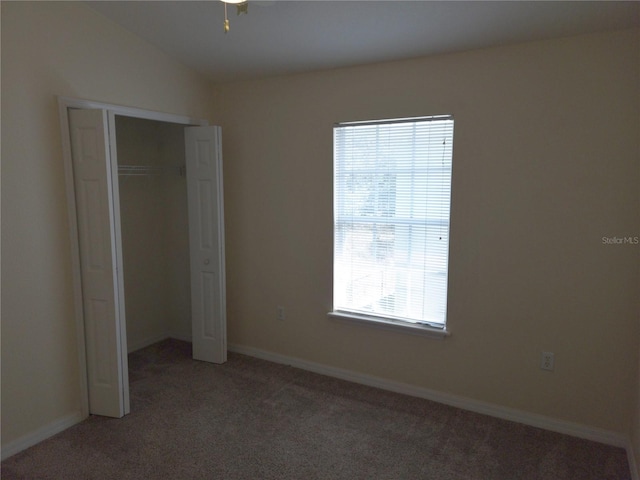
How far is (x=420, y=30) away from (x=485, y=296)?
69.1 inches

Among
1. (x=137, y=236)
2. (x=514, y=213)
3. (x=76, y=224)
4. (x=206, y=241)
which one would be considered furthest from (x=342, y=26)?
(x=137, y=236)

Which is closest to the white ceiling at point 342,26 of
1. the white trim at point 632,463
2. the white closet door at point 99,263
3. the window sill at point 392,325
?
the white closet door at point 99,263

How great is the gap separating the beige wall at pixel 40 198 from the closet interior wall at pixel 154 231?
1.12 metres

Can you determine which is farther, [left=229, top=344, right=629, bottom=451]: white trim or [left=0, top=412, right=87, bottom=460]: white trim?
[left=229, top=344, right=629, bottom=451]: white trim

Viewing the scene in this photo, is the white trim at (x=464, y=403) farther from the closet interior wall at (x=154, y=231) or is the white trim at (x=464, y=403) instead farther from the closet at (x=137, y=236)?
the closet interior wall at (x=154, y=231)

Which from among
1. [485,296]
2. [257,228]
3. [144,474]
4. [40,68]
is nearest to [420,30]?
[485,296]

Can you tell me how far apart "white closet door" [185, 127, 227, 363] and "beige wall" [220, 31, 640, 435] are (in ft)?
1.70

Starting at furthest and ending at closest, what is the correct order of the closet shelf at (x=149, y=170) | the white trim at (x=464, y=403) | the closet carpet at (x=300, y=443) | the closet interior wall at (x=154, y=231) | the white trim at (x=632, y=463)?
the closet interior wall at (x=154, y=231), the closet shelf at (x=149, y=170), the white trim at (x=464, y=403), the closet carpet at (x=300, y=443), the white trim at (x=632, y=463)

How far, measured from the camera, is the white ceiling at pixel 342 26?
2.33 metres

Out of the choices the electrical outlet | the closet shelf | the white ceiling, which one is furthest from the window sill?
the closet shelf

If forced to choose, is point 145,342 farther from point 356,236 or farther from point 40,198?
point 356,236

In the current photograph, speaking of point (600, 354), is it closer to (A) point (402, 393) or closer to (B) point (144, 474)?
(A) point (402, 393)

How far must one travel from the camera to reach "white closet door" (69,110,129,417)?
2.71 metres

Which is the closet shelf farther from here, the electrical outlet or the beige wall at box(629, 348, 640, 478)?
the beige wall at box(629, 348, 640, 478)
